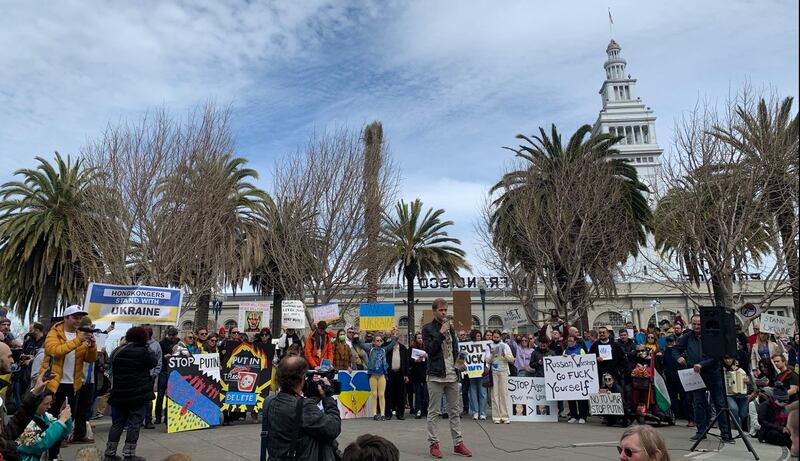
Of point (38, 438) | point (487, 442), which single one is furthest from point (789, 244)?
point (38, 438)

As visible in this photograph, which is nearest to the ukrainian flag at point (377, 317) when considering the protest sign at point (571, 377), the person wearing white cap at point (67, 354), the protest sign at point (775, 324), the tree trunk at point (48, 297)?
the protest sign at point (571, 377)

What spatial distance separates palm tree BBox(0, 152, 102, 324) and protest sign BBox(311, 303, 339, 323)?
36.1 feet

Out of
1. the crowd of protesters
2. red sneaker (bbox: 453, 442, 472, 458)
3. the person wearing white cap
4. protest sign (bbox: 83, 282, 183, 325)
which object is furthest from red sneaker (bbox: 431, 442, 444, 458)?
protest sign (bbox: 83, 282, 183, 325)

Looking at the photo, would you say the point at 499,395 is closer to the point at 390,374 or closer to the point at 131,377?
the point at 390,374

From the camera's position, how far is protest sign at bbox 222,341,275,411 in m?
11.5

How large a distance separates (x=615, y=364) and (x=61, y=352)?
9885 mm

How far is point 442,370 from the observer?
812 centimetres

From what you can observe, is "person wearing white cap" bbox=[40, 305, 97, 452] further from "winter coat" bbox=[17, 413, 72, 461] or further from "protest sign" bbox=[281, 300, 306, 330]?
"protest sign" bbox=[281, 300, 306, 330]

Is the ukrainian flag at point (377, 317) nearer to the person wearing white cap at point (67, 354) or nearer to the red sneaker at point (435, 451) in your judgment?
the red sneaker at point (435, 451)

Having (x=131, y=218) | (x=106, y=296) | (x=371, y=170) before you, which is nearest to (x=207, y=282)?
(x=131, y=218)

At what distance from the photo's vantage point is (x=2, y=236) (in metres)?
22.5

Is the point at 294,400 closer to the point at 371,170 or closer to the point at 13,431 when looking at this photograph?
the point at 13,431

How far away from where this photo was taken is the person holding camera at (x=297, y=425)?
13.4 ft

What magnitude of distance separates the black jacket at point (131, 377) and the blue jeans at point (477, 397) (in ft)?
24.5
